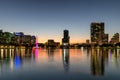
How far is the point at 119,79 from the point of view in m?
32.4

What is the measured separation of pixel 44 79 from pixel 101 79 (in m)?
7.99

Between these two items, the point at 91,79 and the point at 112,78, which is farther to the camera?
the point at 112,78

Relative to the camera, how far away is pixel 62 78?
3359 centimetres

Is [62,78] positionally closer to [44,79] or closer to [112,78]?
[44,79]

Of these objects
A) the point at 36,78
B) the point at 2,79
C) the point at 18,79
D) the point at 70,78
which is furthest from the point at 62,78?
the point at 2,79

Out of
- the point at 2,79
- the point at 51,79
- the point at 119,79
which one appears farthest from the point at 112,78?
the point at 2,79

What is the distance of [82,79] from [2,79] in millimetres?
11116

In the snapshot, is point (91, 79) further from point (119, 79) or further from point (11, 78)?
point (11, 78)

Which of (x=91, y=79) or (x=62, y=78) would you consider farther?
(x=62, y=78)

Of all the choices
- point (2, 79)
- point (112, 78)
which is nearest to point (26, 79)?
point (2, 79)

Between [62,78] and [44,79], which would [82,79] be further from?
[44,79]

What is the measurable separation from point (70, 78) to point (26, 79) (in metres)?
6.32

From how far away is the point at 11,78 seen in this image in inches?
1298

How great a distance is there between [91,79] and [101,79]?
1457 mm
